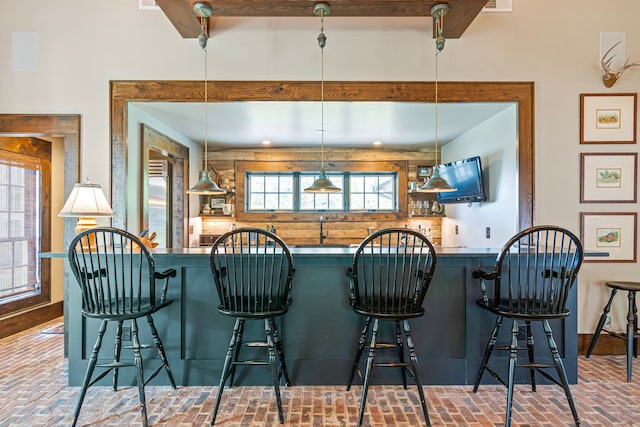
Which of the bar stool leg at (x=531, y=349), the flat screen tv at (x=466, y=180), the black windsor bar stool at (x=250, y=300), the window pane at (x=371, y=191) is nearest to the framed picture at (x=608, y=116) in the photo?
the flat screen tv at (x=466, y=180)

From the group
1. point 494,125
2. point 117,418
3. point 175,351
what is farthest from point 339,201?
point 117,418

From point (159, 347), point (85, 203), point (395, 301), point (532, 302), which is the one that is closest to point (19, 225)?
point (85, 203)

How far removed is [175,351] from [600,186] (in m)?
3.78

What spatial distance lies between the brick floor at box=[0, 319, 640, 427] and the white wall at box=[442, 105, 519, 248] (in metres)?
1.53

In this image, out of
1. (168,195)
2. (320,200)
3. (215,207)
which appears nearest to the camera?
(168,195)

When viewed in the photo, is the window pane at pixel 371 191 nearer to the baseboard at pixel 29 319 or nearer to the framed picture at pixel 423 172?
the framed picture at pixel 423 172

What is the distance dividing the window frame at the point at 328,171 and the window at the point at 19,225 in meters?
2.70

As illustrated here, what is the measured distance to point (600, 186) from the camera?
3.47 m

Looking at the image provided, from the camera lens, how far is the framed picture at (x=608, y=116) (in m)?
3.45

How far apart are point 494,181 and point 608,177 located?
100cm

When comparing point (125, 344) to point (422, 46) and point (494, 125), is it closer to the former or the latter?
point (422, 46)

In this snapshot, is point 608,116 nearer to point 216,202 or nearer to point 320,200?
point 320,200

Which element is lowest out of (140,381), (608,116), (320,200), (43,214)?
(140,381)

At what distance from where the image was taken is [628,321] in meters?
3.02
